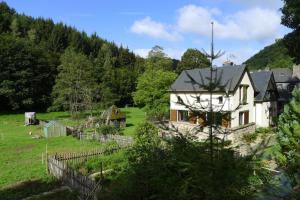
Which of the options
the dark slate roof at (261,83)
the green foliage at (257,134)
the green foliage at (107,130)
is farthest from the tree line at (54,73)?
the green foliage at (257,134)

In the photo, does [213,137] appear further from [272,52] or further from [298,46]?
[272,52]

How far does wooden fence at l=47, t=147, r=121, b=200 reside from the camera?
577 inches

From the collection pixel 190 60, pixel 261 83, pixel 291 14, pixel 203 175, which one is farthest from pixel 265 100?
pixel 190 60

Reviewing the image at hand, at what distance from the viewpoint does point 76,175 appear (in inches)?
648

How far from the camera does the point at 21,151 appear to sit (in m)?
28.1

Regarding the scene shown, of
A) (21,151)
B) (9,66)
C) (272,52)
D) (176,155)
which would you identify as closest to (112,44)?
(272,52)

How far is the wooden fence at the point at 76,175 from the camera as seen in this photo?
48.1 feet

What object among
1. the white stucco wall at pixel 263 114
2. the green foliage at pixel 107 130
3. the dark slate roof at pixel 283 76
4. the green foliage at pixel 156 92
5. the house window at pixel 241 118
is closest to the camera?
the green foliage at pixel 107 130

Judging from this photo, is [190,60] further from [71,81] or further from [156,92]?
[71,81]

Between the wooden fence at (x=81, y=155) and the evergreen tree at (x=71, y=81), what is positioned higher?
the evergreen tree at (x=71, y=81)

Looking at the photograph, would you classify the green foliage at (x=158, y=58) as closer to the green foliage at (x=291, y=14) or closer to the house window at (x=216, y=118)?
the green foliage at (x=291, y=14)

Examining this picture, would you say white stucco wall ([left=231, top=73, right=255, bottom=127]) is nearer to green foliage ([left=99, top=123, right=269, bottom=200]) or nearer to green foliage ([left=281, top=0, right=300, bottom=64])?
green foliage ([left=281, top=0, right=300, bottom=64])

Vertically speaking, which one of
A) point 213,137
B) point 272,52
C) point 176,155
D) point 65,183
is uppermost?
point 272,52

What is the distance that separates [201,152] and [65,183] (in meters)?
13.3
